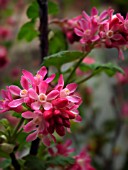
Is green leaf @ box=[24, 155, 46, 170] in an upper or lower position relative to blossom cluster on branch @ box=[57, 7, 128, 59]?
lower

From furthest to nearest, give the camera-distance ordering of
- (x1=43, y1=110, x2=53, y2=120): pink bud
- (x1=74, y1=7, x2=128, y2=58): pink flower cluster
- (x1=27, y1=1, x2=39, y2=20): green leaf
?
(x1=27, y1=1, x2=39, y2=20): green leaf
(x1=74, y1=7, x2=128, y2=58): pink flower cluster
(x1=43, y1=110, x2=53, y2=120): pink bud

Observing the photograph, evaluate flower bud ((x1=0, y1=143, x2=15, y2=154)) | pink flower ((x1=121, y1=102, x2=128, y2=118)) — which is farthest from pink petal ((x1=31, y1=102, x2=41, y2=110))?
pink flower ((x1=121, y1=102, x2=128, y2=118))

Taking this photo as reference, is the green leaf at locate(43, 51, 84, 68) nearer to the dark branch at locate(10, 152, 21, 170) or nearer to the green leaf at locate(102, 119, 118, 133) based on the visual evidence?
the dark branch at locate(10, 152, 21, 170)

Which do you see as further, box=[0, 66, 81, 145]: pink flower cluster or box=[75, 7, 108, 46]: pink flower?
box=[75, 7, 108, 46]: pink flower

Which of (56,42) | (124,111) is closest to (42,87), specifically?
(56,42)

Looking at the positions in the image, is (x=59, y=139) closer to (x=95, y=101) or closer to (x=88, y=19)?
(x=88, y=19)
